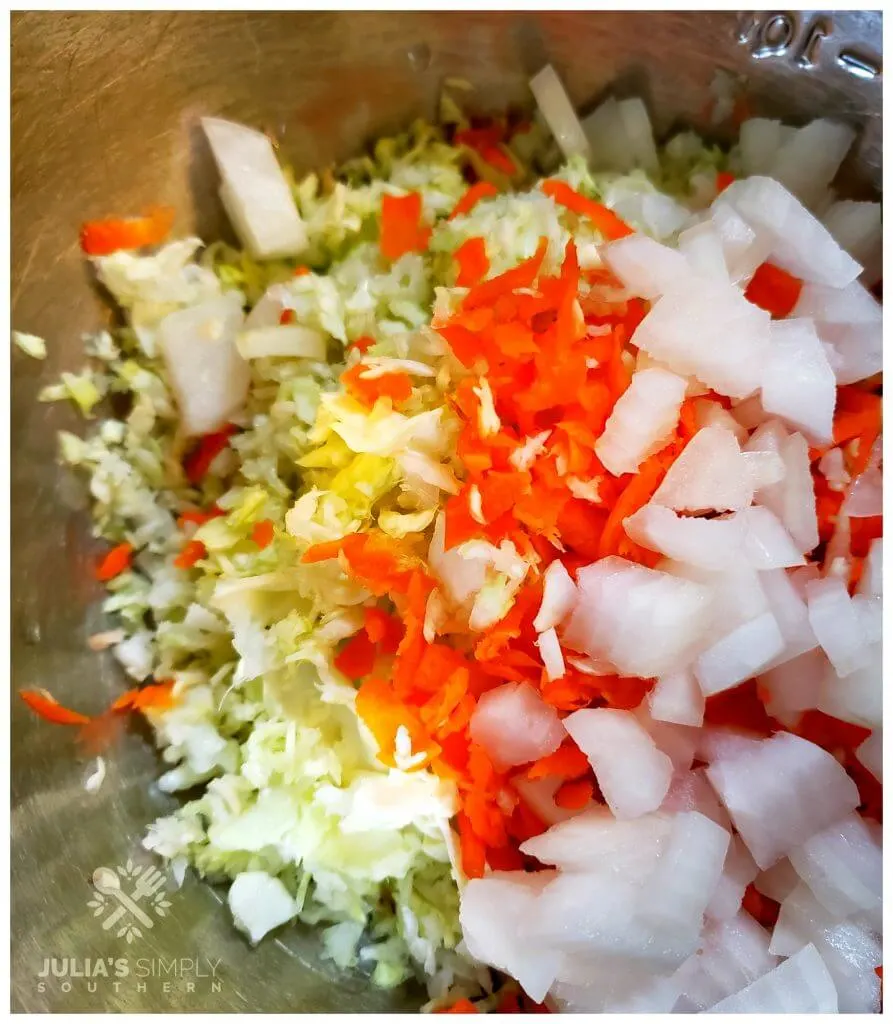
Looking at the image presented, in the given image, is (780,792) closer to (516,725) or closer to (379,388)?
(516,725)

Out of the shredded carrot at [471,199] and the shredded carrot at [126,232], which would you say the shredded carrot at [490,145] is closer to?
the shredded carrot at [471,199]

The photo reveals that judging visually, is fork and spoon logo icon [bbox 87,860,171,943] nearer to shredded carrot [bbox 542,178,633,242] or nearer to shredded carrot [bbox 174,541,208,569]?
shredded carrot [bbox 174,541,208,569]

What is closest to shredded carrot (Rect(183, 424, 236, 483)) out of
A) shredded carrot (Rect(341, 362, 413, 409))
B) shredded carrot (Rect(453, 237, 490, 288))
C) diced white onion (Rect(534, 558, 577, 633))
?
shredded carrot (Rect(341, 362, 413, 409))

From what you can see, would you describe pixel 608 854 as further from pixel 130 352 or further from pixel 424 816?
pixel 130 352

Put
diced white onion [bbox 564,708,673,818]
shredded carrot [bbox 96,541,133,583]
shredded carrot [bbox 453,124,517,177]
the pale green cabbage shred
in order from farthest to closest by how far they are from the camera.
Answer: shredded carrot [bbox 453,124,517,177]
shredded carrot [bbox 96,541,133,583]
the pale green cabbage shred
diced white onion [bbox 564,708,673,818]

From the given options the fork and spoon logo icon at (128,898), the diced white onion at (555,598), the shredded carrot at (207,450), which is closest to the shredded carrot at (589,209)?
the diced white onion at (555,598)
